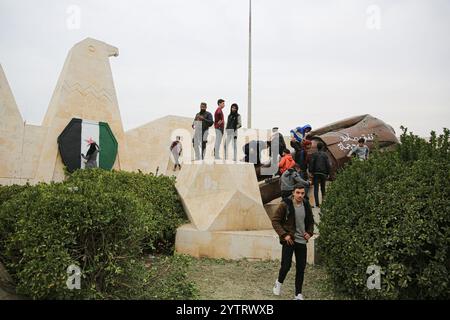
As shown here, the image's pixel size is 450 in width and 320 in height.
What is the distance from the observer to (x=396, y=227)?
437 centimetres

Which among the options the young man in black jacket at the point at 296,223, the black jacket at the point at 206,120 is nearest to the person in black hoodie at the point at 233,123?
the black jacket at the point at 206,120

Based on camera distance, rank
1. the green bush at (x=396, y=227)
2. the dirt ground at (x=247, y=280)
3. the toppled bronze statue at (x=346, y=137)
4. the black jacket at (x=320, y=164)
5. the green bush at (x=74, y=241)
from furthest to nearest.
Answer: the toppled bronze statue at (x=346, y=137)
the black jacket at (x=320, y=164)
the dirt ground at (x=247, y=280)
the green bush at (x=396, y=227)
the green bush at (x=74, y=241)

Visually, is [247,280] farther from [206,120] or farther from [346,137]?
[346,137]

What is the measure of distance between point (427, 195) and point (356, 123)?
8609mm

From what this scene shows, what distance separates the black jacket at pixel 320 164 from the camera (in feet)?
28.7

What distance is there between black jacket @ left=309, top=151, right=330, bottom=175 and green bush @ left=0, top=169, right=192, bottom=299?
5033mm

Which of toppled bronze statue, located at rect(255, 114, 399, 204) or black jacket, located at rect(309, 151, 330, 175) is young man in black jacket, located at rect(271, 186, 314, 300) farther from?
toppled bronze statue, located at rect(255, 114, 399, 204)

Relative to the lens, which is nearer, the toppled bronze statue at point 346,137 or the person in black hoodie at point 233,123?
the person in black hoodie at point 233,123

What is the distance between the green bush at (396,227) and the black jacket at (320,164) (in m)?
3.43

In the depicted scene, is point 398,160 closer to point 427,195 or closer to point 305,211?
point 427,195

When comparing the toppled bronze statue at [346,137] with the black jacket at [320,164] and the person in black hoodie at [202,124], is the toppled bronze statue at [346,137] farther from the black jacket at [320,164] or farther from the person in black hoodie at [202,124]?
the person in black hoodie at [202,124]

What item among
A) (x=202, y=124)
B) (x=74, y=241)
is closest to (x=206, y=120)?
(x=202, y=124)

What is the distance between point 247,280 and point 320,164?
3.73 m

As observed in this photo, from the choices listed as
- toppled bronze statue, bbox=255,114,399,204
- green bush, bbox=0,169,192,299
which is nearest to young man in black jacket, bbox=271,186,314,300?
green bush, bbox=0,169,192,299
